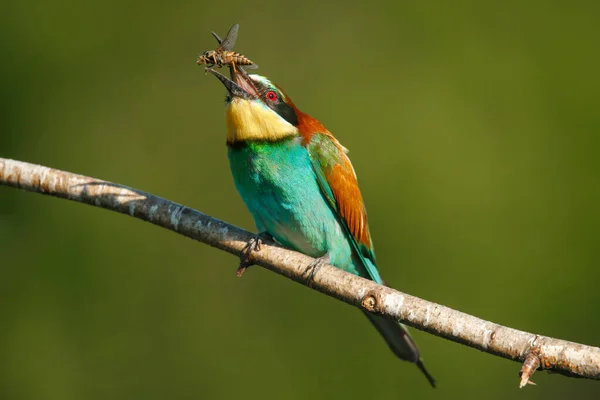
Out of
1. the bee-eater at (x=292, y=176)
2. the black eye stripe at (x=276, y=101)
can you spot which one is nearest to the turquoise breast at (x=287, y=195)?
the bee-eater at (x=292, y=176)

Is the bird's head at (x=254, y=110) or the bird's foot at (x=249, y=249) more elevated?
the bird's head at (x=254, y=110)

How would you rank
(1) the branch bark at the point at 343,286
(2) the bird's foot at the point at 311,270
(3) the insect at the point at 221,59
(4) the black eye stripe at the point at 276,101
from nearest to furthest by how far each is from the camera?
(1) the branch bark at the point at 343,286 → (2) the bird's foot at the point at 311,270 → (3) the insect at the point at 221,59 → (4) the black eye stripe at the point at 276,101

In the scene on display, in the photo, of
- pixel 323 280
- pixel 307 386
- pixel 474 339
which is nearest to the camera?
pixel 474 339

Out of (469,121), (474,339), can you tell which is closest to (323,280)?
(474,339)

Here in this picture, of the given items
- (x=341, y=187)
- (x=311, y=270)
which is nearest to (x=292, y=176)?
(x=341, y=187)

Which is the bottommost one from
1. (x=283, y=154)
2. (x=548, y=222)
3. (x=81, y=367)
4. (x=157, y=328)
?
(x=81, y=367)

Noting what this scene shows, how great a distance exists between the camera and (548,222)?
15.4ft

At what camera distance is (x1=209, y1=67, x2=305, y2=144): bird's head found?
3209 mm

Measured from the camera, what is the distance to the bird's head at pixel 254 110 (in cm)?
321

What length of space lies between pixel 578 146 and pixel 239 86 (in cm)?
261

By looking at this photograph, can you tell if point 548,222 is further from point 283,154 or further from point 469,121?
point 283,154

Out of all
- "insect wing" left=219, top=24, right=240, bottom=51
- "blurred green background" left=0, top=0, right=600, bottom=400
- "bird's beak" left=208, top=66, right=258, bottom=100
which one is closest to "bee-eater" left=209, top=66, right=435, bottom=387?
"bird's beak" left=208, top=66, right=258, bottom=100

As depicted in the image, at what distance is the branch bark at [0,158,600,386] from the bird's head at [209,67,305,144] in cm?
49

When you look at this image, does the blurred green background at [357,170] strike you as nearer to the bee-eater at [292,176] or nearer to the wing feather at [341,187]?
the wing feather at [341,187]
